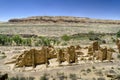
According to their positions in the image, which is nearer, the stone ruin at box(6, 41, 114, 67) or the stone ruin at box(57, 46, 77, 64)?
the stone ruin at box(6, 41, 114, 67)

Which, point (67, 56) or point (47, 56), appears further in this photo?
point (47, 56)

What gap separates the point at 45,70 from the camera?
3022 cm

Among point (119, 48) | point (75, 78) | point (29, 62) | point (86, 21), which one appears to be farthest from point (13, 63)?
point (86, 21)

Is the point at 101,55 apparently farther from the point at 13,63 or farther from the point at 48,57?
the point at 13,63

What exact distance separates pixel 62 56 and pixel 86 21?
462ft

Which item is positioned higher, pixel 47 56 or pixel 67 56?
pixel 67 56

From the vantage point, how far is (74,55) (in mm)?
32750

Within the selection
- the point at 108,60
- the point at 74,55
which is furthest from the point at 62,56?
the point at 108,60

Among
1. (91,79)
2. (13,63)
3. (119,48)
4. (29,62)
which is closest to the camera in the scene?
(91,79)

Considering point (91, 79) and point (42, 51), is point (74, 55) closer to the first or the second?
point (42, 51)

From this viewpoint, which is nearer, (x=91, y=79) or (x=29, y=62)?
(x=91, y=79)

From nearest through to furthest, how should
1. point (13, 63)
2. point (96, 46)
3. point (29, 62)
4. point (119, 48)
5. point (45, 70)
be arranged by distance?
point (45, 70), point (29, 62), point (13, 63), point (96, 46), point (119, 48)

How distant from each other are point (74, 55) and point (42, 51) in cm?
390

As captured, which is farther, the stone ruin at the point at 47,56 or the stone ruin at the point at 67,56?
the stone ruin at the point at 67,56
